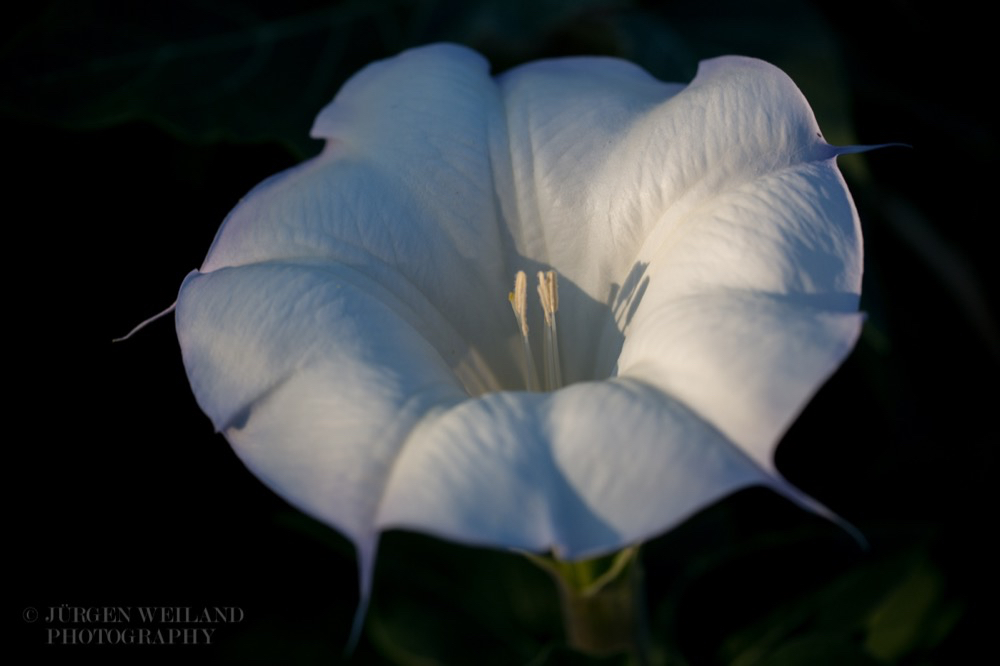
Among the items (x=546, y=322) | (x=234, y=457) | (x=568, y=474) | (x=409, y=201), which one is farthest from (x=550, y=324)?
(x=234, y=457)

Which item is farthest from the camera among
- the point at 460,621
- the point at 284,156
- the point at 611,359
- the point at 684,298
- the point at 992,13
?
the point at 992,13

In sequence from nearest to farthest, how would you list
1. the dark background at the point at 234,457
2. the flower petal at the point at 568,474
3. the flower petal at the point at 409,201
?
the flower petal at the point at 568,474
the flower petal at the point at 409,201
the dark background at the point at 234,457

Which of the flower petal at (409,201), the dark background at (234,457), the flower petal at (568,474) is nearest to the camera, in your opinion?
the flower petal at (568,474)

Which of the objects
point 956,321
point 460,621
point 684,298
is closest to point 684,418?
point 684,298

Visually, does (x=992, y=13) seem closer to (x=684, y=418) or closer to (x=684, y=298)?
(x=684, y=298)

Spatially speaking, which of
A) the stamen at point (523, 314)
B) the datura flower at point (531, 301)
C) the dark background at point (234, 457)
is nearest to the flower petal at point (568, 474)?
the datura flower at point (531, 301)

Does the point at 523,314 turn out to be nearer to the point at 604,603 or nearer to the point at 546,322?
the point at 546,322

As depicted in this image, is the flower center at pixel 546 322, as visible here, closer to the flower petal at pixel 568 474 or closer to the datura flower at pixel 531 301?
the datura flower at pixel 531 301
